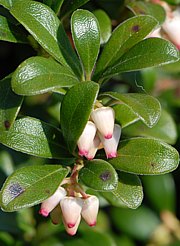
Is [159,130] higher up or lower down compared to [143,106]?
lower down

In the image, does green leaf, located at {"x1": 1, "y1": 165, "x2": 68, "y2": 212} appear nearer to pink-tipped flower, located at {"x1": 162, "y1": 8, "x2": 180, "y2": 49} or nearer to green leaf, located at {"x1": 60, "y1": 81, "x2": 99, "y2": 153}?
green leaf, located at {"x1": 60, "y1": 81, "x2": 99, "y2": 153}

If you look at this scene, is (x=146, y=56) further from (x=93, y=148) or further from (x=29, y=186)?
(x=29, y=186)

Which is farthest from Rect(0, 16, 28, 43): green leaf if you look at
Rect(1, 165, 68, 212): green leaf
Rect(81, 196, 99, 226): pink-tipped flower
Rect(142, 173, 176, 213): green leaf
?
Rect(142, 173, 176, 213): green leaf

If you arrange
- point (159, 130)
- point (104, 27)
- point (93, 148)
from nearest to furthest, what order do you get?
point (93, 148), point (104, 27), point (159, 130)

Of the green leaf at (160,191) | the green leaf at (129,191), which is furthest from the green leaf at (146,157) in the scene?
the green leaf at (160,191)

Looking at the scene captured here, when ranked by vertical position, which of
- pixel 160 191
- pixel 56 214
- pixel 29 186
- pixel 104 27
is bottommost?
pixel 160 191

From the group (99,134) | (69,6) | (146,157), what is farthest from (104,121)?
(69,6)

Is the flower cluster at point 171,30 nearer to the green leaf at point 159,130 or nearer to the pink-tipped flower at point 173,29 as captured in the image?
the pink-tipped flower at point 173,29

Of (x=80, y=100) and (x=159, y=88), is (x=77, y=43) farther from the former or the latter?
(x=159, y=88)
